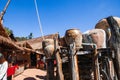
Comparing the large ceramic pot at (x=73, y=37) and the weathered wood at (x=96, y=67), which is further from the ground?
the large ceramic pot at (x=73, y=37)

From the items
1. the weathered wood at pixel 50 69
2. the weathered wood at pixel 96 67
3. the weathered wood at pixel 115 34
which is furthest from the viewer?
the weathered wood at pixel 50 69

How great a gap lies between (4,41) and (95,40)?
3818 millimetres

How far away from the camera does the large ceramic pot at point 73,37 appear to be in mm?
9508

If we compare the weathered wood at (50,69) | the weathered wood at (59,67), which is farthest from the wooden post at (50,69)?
the weathered wood at (59,67)

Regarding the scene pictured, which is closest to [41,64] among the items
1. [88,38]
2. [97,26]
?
[97,26]

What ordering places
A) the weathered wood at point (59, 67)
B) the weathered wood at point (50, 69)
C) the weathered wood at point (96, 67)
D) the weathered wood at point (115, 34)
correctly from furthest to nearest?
the weathered wood at point (50, 69)
the weathered wood at point (59, 67)
the weathered wood at point (96, 67)
the weathered wood at point (115, 34)

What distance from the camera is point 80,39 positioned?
9.63 meters

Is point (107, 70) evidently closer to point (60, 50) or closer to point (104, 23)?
point (60, 50)

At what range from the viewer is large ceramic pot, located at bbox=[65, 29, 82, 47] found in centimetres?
951

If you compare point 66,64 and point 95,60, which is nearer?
point 95,60

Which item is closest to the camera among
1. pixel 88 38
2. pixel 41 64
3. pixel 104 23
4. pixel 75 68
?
pixel 75 68

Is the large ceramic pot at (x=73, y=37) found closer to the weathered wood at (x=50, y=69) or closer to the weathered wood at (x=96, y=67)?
the weathered wood at (x=96, y=67)

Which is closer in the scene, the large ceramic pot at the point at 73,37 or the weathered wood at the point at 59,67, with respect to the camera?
the weathered wood at the point at 59,67

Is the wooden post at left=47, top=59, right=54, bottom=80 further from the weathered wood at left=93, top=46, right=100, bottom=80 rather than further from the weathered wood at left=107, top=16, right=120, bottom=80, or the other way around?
the weathered wood at left=107, top=16, right=120, bottom=80
